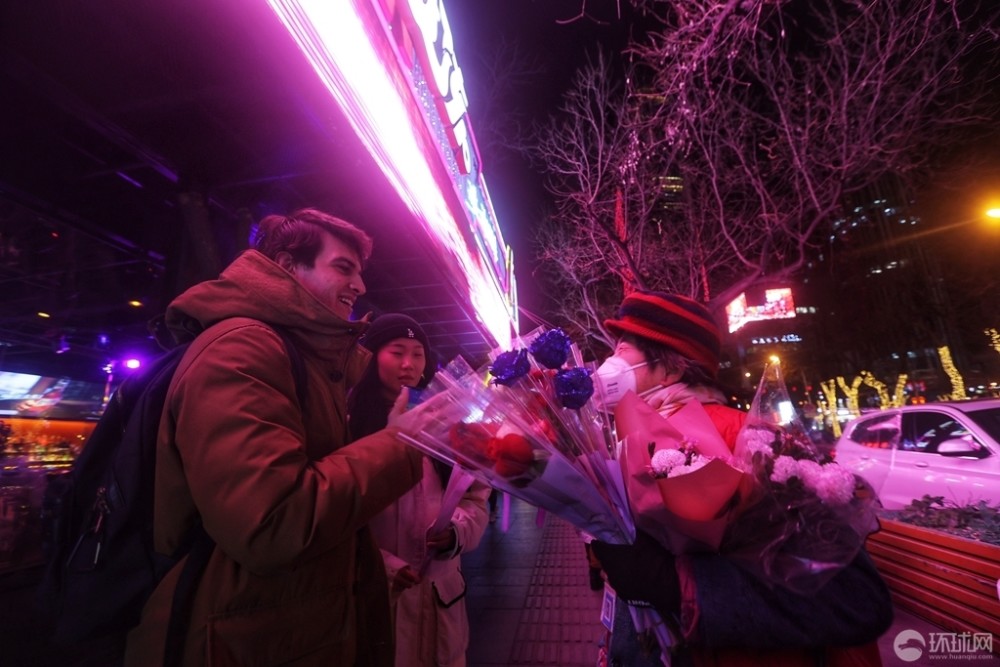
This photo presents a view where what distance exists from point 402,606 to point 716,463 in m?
1.78

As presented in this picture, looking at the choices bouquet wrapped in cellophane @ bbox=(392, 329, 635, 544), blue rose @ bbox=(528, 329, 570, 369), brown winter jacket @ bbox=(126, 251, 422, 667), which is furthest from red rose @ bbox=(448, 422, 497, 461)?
blue rose @ bbox=(528, 329, 570, 369)

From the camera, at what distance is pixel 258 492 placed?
106 cm

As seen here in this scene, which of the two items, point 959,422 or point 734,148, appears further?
point 734,148

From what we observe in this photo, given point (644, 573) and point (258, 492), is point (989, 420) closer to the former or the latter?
point (644, 573)

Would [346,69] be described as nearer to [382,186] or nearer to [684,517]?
[382,186]

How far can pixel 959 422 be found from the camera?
5.54 metres

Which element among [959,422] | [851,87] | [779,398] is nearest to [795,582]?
[779,398]

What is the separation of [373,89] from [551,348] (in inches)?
86.5

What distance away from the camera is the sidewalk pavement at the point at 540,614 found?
3385 mm

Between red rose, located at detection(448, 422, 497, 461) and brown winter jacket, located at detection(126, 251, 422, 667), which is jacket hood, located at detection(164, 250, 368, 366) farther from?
red rose, located at detection(448, 422, 497, 461)

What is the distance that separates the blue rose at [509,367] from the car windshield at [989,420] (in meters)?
6.73

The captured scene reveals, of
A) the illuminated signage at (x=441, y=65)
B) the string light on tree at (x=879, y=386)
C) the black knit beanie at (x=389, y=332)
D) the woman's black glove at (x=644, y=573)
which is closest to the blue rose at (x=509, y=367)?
the woman's black glove at (x=644, y=573)

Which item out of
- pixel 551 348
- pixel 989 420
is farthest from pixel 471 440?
pixel 989 420

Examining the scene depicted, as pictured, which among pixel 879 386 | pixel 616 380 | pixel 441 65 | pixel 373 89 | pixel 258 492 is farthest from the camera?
pixel 879 386
